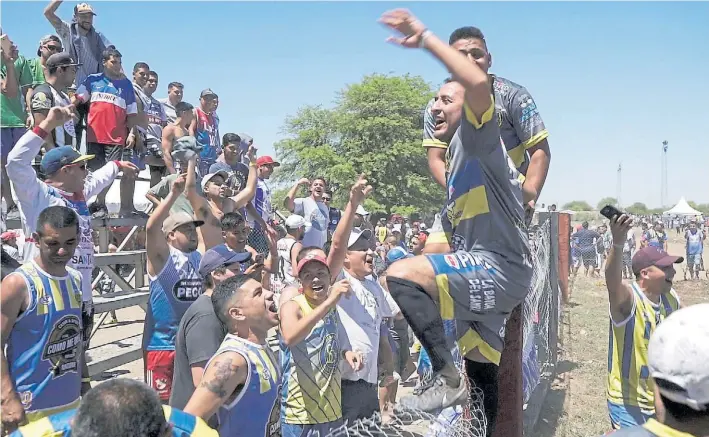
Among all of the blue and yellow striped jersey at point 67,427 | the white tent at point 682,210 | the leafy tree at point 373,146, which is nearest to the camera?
the blue and yellow striped jersey at point 67,427

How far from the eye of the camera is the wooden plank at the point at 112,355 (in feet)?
21.7

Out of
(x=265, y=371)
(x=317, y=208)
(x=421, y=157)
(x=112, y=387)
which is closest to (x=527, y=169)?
(x=265, y=371)

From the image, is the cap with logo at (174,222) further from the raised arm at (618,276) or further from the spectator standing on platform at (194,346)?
the raised arm at (618,276)

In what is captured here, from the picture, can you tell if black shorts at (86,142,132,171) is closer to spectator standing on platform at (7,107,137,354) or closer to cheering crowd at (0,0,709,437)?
cheering crowd at (0,0,709,437)

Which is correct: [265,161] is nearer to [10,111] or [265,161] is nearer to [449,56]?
[10,111]

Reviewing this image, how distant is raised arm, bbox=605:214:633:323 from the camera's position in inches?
160

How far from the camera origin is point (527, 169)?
12.8 ft

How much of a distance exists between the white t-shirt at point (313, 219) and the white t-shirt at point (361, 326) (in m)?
3.86

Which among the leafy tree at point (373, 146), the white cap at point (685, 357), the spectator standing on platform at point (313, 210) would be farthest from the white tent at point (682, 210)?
the white cap at point (685, 357)

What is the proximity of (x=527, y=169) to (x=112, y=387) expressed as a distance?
2727 mm

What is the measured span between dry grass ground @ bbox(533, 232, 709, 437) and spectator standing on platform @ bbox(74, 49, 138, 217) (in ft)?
19.8

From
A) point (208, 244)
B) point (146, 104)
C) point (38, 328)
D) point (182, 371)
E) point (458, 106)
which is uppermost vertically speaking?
point (146, 104)

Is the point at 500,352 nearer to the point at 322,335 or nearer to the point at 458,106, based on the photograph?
the point at 458,106

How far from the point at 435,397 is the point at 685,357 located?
50.0 inches
